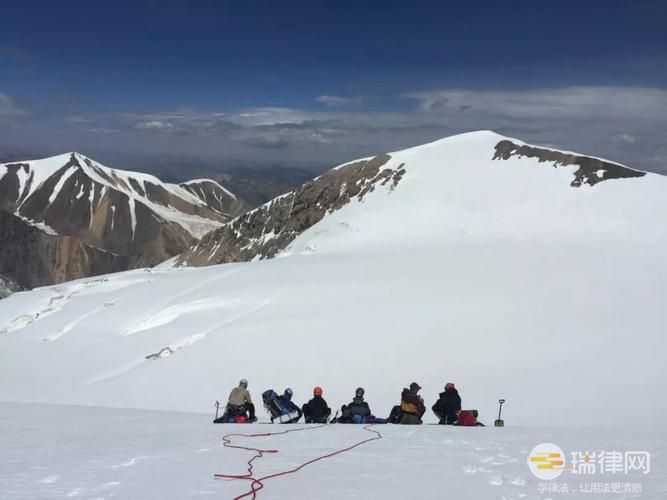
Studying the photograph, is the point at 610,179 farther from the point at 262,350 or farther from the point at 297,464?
the point at 297,464

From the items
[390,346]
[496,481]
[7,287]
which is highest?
[7,287]

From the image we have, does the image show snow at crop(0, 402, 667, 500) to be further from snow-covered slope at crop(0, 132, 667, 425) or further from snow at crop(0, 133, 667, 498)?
snow-covered slope at crop(0, 132, 667, 425)

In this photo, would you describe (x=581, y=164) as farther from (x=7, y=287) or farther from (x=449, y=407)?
(x=7, y=287)

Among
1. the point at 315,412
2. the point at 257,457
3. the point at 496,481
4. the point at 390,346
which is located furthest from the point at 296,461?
the point at 390,346

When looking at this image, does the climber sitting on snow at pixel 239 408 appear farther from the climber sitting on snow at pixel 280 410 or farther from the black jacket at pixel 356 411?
the black jacket at pixel 356 411

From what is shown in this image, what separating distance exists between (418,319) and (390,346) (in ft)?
8.61

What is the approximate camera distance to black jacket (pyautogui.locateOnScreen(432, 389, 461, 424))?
46.7 feet

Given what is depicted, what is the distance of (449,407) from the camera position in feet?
46.8

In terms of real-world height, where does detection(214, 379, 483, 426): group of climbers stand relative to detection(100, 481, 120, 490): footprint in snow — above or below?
above

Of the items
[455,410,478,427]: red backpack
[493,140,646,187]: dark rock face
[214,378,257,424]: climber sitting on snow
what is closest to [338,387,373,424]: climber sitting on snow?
[455,410,478,427]: red backpack

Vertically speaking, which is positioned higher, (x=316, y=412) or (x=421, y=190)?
(x=421, y=190)

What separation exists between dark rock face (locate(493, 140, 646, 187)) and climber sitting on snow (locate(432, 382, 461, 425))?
117 ft

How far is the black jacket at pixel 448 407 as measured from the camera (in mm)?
14242

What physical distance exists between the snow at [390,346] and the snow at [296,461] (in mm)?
49
